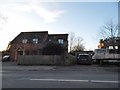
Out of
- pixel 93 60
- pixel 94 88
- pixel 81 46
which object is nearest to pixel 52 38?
pixel 93 60

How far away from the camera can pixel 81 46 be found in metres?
96.4

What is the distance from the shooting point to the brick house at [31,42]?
61900 millimetres

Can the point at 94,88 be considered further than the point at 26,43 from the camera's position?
No

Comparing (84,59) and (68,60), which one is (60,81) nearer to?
(68,60)

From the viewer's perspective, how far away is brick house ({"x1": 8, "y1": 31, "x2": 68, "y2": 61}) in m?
61.9

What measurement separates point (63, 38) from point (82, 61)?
26864 mm

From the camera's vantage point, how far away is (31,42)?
207ft

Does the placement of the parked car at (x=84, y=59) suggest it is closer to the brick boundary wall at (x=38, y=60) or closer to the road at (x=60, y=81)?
the brick boundary wall at (x=38, y=60)

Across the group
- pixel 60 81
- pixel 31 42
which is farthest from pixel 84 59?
pixel 31 42

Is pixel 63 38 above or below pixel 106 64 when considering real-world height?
above

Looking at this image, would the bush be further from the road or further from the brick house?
the brick house

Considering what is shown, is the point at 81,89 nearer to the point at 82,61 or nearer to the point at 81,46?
the point at 82,61

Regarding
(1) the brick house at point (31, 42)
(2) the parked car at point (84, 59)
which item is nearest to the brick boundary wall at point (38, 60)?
(2) the parked car at point (84, 59)

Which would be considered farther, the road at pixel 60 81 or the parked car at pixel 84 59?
the parked car at pixel 84 59
